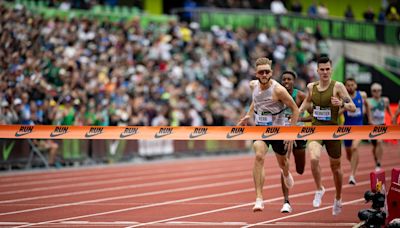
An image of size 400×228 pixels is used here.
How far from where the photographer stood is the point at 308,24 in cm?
4134

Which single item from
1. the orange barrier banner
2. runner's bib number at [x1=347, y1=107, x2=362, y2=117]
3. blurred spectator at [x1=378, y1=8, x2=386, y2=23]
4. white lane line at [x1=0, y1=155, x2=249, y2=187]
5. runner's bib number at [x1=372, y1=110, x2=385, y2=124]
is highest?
blurred spectator at [x1=378, y1=8, x2=386, y2=23]

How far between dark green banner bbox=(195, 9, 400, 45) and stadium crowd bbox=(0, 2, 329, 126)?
2.25 feet

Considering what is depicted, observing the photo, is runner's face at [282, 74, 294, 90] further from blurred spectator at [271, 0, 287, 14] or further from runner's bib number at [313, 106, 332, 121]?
blurred spectator at [271, 0, 287, 14]

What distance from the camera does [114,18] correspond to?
3247 cm

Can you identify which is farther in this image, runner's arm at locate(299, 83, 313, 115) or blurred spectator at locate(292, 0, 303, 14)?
blurred spectator at locate(292, 0, 303, 14)

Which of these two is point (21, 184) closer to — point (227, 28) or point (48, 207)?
point (48, 207)

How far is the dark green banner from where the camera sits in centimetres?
3759

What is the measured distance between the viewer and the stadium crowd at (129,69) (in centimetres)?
2533

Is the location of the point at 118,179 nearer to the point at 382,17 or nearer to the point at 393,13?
the point at 393,13

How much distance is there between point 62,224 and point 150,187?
6.72m

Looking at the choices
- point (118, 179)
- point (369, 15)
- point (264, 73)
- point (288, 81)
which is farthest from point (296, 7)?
point (264, 73)

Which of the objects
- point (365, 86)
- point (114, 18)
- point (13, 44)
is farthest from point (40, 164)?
point (365, 86)

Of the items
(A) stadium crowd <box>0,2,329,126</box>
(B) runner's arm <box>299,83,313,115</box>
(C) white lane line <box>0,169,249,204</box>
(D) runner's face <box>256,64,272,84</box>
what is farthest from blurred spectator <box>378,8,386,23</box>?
(D) runner's face <box>256,64,272,84</box>

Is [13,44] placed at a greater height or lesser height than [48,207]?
greater
